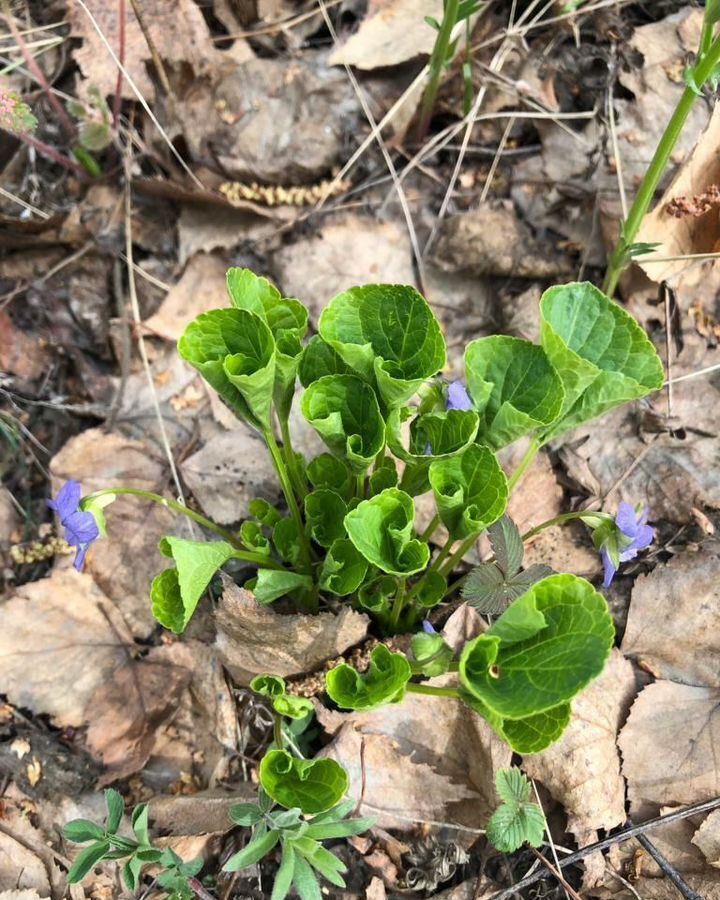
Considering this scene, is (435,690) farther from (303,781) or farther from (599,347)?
(599,347)

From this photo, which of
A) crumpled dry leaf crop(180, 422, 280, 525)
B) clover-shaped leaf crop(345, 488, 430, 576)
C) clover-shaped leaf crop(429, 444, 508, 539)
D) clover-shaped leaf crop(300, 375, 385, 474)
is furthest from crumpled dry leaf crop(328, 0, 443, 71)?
clover-shaped leaf crop(345, 488, 430, 576)

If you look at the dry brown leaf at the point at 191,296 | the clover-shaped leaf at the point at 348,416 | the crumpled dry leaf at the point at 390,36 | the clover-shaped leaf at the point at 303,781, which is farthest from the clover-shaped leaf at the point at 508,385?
the crumpled dry leaf at the point at 390,36

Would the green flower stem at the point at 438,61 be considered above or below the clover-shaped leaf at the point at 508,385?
above

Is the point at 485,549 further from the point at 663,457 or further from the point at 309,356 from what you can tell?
the point at 309,356

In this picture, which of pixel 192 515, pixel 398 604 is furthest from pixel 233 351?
pixel 398 604

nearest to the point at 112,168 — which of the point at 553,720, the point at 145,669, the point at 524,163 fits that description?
the point at 524,163

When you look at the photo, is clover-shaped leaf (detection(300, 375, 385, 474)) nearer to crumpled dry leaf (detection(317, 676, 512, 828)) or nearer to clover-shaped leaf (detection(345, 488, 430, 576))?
clover-shaped leaf (detection(345, 488, 430, 576))

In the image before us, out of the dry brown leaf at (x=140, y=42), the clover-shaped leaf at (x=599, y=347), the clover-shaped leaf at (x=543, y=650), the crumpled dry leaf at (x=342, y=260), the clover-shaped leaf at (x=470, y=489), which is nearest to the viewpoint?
the clover-shaped leaf at (x=543, y=650)

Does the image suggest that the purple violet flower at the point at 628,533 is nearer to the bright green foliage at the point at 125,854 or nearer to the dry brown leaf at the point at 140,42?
the bright green foliage at the point at 125,854
